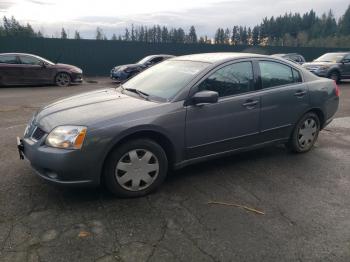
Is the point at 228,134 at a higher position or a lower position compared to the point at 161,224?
higher

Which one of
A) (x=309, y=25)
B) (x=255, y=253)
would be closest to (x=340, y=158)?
(x=255, y=253)

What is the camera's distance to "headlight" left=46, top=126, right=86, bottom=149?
11.3ft

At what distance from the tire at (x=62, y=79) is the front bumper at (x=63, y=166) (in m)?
11.6

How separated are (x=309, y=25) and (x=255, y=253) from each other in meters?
120

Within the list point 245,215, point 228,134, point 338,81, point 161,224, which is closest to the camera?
point 161,224

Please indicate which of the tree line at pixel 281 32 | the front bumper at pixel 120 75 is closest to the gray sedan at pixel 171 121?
the front bumper at pixel 120 75

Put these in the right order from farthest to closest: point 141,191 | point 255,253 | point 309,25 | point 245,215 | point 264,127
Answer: point 309,25 → point 264,127 → point 141,191 → point 245,215 → point 255,253

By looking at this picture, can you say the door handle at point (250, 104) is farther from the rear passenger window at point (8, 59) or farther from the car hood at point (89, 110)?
the rear passenger window at point (8, 59)

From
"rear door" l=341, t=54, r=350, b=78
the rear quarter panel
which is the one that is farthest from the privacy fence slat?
the rear quarter panel

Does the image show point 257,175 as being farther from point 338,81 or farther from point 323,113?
point 338,81

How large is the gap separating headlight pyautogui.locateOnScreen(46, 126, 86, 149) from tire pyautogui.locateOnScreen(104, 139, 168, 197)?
37cm

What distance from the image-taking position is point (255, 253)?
2893mm

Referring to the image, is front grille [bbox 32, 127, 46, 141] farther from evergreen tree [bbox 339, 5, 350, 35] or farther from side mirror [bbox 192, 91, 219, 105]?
evergreen tree [bbox 339, 5, 350, 35]

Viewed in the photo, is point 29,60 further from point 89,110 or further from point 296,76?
point 296,76
